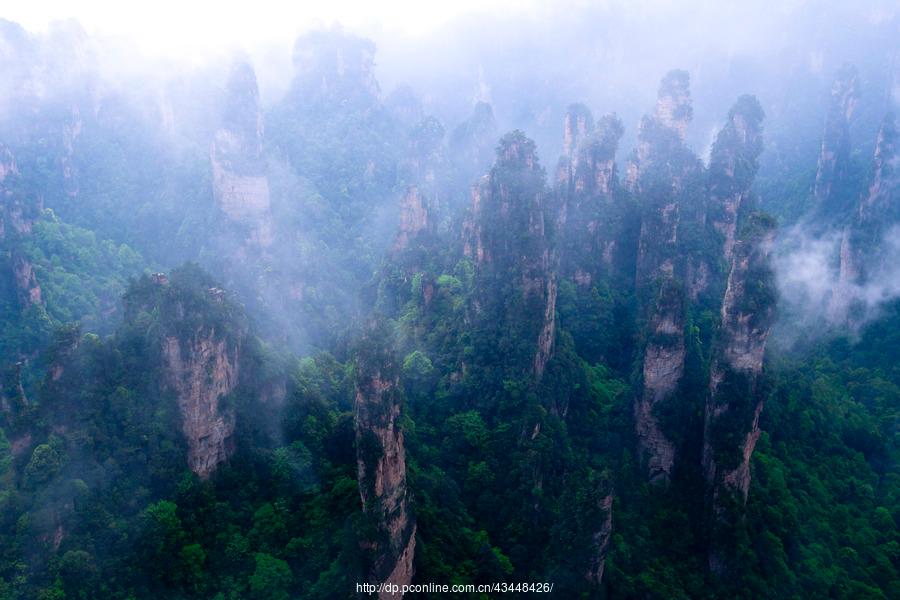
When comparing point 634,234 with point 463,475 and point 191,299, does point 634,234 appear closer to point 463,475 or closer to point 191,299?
point 463,475

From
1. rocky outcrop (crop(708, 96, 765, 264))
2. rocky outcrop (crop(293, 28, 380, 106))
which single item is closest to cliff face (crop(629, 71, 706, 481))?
rocky outcrop (crop(708, 96, 765, 264))

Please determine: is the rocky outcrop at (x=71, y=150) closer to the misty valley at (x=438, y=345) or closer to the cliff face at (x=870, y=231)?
the misty valley at (x=438, y=345)

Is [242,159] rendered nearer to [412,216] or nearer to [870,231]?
[412,216]

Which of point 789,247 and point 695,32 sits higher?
point 695,32

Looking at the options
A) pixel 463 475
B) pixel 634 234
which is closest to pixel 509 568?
pixel 463 475

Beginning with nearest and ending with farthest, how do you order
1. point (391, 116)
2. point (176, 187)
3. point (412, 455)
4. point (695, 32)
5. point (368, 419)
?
point (368, 419) → point (412, 455) → point (176, 187) → point (391, 116) → point (695, 32)

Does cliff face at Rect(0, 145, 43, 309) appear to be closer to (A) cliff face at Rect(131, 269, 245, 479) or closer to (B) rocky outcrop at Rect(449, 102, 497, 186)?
(A) cliff face at Rect(131, 269, 245, 479)
